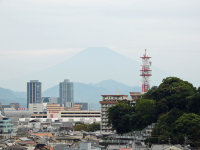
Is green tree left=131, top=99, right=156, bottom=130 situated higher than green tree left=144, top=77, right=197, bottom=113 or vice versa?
green tree left=144, top=77, right=197, bottom=113

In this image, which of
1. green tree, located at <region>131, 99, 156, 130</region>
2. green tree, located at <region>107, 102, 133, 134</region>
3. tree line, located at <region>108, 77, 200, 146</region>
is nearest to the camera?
tree line, located at <region>108, 77, 200, 146</region>

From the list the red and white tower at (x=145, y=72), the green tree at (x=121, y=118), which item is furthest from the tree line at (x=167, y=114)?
the red and white tower at (x=145, y=72)

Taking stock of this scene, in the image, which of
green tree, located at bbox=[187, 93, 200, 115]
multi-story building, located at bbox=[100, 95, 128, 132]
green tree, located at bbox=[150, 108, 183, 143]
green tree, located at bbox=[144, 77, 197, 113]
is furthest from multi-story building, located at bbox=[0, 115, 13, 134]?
green tree, located at bbox=[187, 93, 200, 115]

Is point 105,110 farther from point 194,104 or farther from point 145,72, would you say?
point 194,104

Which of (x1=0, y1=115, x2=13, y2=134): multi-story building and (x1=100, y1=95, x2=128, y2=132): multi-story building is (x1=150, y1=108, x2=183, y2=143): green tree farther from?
(x1=0, y1=115, x2=13, y2=134): multi-story building

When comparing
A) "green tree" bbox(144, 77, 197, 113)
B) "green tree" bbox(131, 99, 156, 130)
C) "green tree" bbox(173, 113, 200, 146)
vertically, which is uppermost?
"green tree" bbox(144, 77, 197, 113)

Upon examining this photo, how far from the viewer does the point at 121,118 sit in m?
77.1

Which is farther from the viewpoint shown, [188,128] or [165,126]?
[165,126]

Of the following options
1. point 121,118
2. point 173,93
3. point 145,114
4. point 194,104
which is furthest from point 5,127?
point 194,104

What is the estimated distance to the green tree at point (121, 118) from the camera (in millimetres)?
76062

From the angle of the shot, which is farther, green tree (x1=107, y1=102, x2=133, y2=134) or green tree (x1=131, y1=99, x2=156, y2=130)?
green tree (x1=107, y1=102, x2=133, y2=134)

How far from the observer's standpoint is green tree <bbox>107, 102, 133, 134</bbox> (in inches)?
2995

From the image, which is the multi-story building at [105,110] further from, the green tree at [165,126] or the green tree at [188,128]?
the green tree at [188,128]

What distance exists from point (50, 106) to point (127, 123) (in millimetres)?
124435
